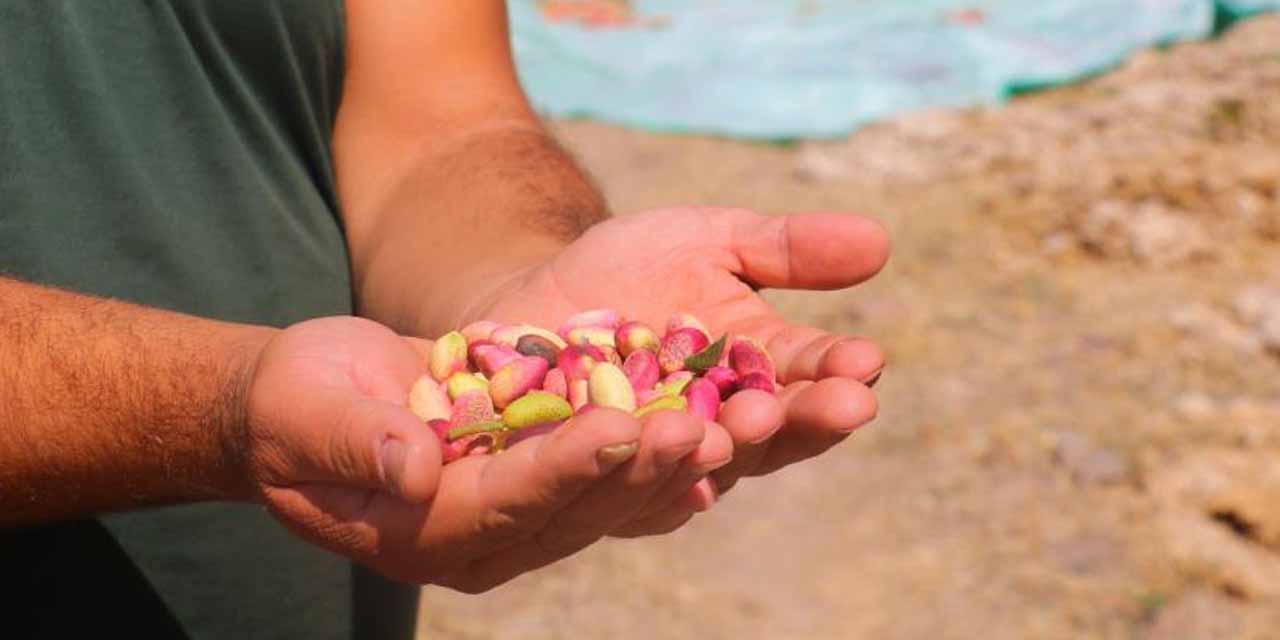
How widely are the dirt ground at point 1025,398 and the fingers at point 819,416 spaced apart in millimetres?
986

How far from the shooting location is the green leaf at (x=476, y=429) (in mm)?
1089

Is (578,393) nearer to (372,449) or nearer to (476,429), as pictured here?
(476,429)

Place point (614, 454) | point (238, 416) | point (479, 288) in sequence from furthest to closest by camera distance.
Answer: point (479, 288) < point (238, 416) < point (614, 454)

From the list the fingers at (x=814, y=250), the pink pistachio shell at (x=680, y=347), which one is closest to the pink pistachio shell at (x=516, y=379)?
the pink pistachio shell at (x=680, y=347)

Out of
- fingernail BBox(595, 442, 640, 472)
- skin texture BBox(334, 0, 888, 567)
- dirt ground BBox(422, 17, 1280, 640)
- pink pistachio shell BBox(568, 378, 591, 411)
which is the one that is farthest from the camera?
dirt ground BBox(422, 17, 1280, 640)

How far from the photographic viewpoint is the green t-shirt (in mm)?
A: 1249

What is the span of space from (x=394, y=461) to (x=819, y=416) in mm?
306

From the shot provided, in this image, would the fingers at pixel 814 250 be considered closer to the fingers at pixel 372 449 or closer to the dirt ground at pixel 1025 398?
the fingers at pixel 372 449

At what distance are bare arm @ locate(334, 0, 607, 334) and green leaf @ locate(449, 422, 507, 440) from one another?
278 mm

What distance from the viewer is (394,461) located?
929 mm

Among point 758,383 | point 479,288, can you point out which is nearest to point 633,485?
point 758,383

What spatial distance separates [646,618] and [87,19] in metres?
1.64

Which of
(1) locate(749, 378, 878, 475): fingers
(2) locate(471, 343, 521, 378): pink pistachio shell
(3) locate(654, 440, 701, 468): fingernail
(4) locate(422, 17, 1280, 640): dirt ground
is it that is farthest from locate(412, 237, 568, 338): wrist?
(4) locate(422, 17, 1280, 640): dirt ground

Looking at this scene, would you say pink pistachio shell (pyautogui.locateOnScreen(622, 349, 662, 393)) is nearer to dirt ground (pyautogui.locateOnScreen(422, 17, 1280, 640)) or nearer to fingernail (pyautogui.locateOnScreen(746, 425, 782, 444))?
fingernail (pyautogui.locateOnScreen(746, 425, 782, 444))
